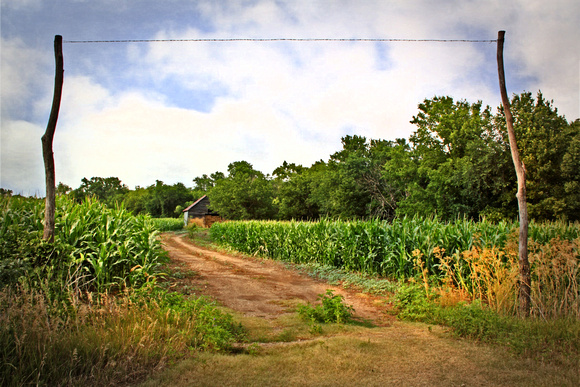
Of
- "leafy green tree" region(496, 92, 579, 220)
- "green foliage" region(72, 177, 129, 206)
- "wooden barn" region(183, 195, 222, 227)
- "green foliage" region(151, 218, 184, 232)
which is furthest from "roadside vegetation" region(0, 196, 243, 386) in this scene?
"green foliage" region(72, 177, 129, 206)

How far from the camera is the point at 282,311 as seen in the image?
7141mm

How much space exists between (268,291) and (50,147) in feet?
20.0

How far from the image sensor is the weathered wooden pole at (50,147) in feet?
21.7

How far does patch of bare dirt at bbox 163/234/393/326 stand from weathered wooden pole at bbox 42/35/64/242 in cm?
354

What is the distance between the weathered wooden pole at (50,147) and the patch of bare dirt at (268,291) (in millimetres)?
3539

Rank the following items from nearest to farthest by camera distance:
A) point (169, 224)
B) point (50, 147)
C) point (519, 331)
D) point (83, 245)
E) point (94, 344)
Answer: point (94, 344) → point (519, 331) → point (50, 147) → point (83, 245) → point (169, 224)

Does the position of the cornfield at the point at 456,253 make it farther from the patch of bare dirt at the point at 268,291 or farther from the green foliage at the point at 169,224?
the green foliage at the point at 169,224

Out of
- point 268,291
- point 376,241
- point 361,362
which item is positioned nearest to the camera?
point 361,362

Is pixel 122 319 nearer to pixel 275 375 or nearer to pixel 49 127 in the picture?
pixel 275 375

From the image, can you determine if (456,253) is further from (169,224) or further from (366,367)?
(169,224)

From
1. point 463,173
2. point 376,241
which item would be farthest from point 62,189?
point 463,173

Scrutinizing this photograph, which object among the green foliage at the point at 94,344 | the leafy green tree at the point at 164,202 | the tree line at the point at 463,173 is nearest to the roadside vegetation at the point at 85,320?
the green foliage at the point at 94,344

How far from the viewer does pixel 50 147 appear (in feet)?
22.3

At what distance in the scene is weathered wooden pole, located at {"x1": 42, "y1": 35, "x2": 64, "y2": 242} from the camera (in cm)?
662
